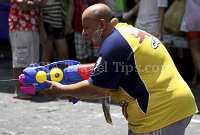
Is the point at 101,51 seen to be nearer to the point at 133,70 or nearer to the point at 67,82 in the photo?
the point at 133,70

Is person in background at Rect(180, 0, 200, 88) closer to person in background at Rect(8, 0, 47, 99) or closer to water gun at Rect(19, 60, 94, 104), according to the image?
person in background at Rect(8, 0, 47, 99)

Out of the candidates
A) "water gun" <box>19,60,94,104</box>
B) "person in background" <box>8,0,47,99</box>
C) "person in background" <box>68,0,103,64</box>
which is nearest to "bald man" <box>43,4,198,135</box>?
"water gun" <box>19,60,94,104</box>

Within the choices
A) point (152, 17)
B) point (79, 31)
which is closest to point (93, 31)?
point (152, 17)

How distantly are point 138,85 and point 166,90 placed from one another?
0.60 ft

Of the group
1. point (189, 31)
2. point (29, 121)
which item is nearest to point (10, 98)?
point (29, 121)

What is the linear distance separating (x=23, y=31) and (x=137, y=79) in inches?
129

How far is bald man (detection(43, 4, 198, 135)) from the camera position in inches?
85.6

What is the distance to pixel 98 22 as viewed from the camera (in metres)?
2.27

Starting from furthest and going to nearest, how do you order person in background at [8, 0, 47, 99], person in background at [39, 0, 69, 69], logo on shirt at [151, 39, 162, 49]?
1. person in background at [39, 0, 69, 69]
2. person in background at [8, 0, 47, 99]
3. logo on shirt at [151, 39, 162, 49]

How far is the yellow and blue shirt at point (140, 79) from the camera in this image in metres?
2.17

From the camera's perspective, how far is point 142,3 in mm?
5539

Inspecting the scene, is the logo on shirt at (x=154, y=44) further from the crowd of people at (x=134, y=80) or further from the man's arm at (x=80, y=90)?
the man's arm at (x=80, y=90)

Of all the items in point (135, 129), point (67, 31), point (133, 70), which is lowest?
point (67, 31)

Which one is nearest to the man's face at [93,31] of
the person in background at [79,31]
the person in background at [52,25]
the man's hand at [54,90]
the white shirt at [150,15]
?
the man's hand at [54,90]
